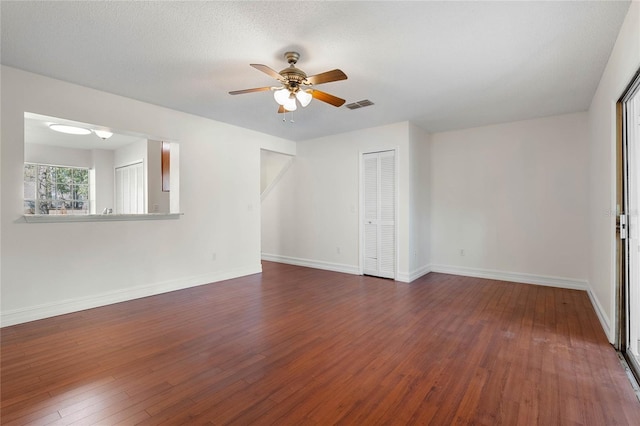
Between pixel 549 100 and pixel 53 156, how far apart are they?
10.2m

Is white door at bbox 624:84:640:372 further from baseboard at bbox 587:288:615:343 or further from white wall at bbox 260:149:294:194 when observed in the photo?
white wall at bbox 260:149:294:194

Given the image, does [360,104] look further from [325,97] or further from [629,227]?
[629,227]

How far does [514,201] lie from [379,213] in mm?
2250

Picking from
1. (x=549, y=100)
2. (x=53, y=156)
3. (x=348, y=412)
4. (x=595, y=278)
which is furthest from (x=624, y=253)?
(x=53, y=156)

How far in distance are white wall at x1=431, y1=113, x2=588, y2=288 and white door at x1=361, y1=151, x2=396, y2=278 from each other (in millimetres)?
1152

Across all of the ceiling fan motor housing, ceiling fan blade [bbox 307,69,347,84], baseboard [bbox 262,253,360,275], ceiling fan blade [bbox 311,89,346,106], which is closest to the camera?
ceiling fan blade [bbox 307,69,347,84]

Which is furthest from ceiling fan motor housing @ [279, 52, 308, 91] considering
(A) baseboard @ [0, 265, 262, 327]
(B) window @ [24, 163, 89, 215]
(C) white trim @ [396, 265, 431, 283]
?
(B) window @ [24, 163, 89, 215]

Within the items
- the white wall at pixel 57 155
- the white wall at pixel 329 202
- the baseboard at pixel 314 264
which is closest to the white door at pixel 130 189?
the white wall at pixel 57 155

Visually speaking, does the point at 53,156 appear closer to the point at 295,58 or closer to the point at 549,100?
the point at 295,58

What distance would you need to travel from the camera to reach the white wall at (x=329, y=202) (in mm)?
5157

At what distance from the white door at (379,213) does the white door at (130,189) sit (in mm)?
4890

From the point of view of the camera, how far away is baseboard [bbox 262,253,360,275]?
5848 mm

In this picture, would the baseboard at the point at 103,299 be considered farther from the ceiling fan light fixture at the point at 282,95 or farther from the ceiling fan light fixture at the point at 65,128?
the ceiling fan light fixture at the point at 282,95

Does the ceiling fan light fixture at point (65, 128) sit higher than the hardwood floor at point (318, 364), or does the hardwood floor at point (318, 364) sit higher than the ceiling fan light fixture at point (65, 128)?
the ceiling fan light fixture at point (65, 128)
